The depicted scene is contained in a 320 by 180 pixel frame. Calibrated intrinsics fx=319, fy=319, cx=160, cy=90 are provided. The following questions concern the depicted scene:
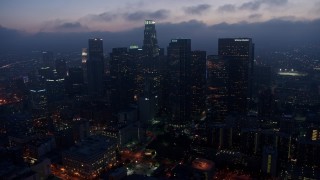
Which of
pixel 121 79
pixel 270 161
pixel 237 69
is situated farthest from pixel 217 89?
pixel 270 161

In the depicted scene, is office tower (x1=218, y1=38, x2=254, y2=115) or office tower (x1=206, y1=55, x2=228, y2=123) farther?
office tower (x1=218, y1=38, x2=254, y2=115)

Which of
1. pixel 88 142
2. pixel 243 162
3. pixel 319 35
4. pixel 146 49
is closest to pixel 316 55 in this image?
pixel 319 35

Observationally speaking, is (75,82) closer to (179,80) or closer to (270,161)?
(179,80)

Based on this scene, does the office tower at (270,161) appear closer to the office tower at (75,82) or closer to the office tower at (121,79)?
the office tower at (121,79)

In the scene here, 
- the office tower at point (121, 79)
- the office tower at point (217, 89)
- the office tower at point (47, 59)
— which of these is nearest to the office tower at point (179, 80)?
the office tower at point (217, 89)

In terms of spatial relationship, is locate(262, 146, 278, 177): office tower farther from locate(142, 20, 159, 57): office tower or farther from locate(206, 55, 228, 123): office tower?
locate(142, 20, 159, 57): office tower

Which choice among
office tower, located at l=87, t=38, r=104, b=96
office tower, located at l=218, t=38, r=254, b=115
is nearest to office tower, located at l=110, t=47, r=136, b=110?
office tower, located at l=87, t=38, r=104, b=96
